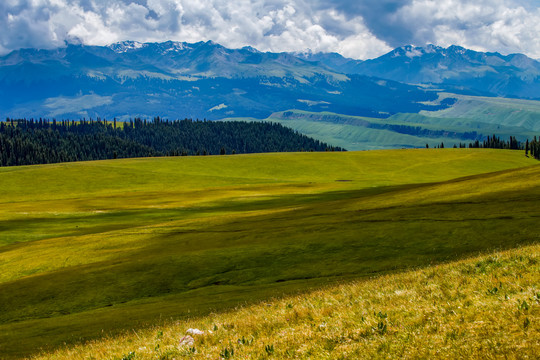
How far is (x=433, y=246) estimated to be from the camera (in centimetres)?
3572

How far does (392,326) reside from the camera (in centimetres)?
1395

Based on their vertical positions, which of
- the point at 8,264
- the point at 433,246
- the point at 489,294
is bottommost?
the point at 8,264

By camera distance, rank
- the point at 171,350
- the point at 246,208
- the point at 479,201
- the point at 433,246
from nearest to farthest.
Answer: the point at 171,350 < the point at 433,246 < the point at 479,201 < the point at 246,208

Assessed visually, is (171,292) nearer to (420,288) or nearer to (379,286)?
(379,286)

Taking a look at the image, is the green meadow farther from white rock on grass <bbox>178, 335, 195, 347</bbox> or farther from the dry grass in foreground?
white rock on grass <bbox>178, 335, 195, 347</bbox>

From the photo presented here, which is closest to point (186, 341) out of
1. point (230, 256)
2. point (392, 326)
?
point (392, 326)

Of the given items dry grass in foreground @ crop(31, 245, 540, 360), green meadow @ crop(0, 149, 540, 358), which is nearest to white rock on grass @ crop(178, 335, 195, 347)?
dry grass in foreground @ crop(31, 245, 540, 360)

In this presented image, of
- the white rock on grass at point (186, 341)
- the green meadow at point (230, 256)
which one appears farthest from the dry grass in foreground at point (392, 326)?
the green meadow at point (230, 256)

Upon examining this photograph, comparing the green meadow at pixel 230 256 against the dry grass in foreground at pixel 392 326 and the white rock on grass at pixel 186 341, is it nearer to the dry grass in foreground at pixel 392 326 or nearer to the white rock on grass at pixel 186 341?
the dry grass in foreground at pixel 392 326

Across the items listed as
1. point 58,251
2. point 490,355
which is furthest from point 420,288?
point 58,251

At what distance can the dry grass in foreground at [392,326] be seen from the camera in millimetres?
12117

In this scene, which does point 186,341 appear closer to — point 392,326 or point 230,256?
point 392,326

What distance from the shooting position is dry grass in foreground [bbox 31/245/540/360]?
39.8ft

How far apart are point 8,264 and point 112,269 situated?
55.7 ft
